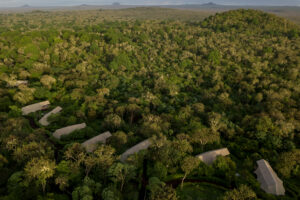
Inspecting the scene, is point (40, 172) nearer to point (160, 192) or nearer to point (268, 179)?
point (160, 192)

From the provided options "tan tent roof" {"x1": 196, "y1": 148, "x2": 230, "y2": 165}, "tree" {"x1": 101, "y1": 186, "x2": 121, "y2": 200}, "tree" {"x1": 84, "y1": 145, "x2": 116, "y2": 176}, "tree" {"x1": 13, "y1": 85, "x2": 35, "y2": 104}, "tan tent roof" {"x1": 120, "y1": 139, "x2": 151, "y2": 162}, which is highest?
"tree" {"x1": 13, "y1": 85, "x2": 35, "y2": 104}

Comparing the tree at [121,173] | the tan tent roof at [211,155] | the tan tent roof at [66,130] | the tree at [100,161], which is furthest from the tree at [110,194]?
the tan tent roof at [66,130]

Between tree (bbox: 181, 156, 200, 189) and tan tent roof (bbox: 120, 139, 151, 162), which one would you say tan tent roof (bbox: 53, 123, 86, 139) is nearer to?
tan tent roof (bbox: 120, 139, 151, 162)

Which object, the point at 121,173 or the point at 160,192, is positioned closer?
the point at 160,192

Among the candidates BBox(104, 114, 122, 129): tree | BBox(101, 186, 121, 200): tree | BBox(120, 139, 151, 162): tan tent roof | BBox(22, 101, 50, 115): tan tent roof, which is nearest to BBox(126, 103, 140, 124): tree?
BBox(104, 114, 122, 129): tree

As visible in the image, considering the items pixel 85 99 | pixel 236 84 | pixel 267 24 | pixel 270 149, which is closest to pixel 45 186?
pixel 85 99

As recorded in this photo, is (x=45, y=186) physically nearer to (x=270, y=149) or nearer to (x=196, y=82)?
(x=270, y=149)

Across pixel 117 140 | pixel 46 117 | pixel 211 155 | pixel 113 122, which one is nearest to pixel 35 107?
pixel 46 117
